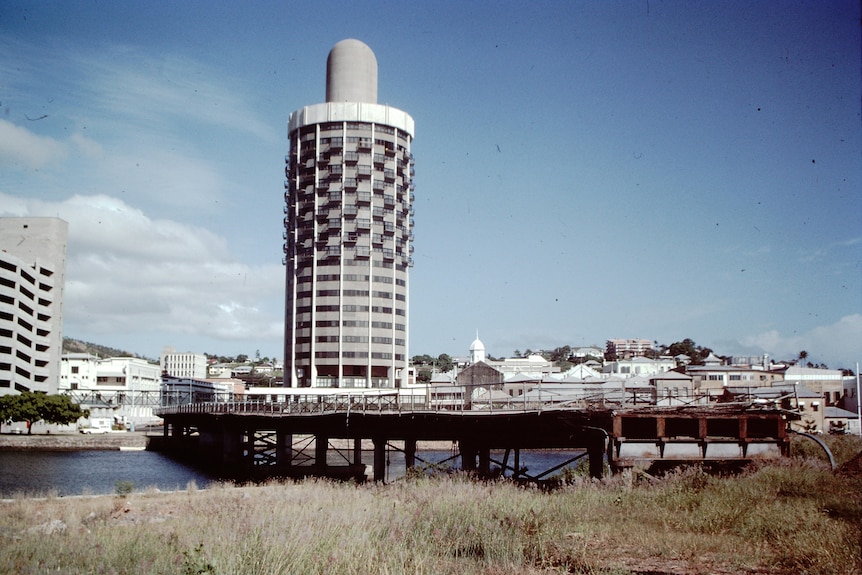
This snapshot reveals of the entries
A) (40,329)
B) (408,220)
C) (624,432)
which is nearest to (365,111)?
(408,220)

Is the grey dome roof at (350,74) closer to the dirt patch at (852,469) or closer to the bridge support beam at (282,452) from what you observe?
the bridge support beam at (282,452)

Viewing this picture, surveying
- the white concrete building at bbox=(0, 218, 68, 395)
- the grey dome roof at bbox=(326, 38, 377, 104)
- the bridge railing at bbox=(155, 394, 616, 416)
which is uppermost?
the grey dome roof at bbox=(326, 38, 377, 104)

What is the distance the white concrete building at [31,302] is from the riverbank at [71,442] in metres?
19.2

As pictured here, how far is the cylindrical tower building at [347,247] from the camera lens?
15962cm

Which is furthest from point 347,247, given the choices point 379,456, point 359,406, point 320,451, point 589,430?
point 589,430

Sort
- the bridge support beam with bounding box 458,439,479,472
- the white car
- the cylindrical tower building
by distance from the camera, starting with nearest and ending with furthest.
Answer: the bridge support beam with bounding box 458,439,479,472 < the white car < the cylindrical tower building

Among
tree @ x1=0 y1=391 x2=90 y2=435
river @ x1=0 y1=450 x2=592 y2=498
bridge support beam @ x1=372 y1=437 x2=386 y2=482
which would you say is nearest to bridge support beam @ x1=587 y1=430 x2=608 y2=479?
river @ x1=0 y1=450 x2=592 y2=498

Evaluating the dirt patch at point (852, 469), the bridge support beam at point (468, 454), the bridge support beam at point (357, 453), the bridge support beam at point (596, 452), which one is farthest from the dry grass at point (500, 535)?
the bridge support beam at point (357, 453)

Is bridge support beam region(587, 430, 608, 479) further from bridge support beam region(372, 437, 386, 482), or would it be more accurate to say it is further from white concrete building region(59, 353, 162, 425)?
white concrete building region(59, 353, 162, 425)

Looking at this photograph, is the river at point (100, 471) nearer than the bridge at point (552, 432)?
No

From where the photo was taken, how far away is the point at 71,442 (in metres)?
109

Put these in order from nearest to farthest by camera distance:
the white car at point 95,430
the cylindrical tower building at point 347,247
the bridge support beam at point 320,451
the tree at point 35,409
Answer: the bridge support beam at point 320,451, the tree at point 35,409, the white car at point 95,430, the cylindrical tower building at point 347,247

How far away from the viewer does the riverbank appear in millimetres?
101875

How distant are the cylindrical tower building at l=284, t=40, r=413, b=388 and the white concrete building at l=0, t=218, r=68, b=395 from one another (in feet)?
Answer: 146
